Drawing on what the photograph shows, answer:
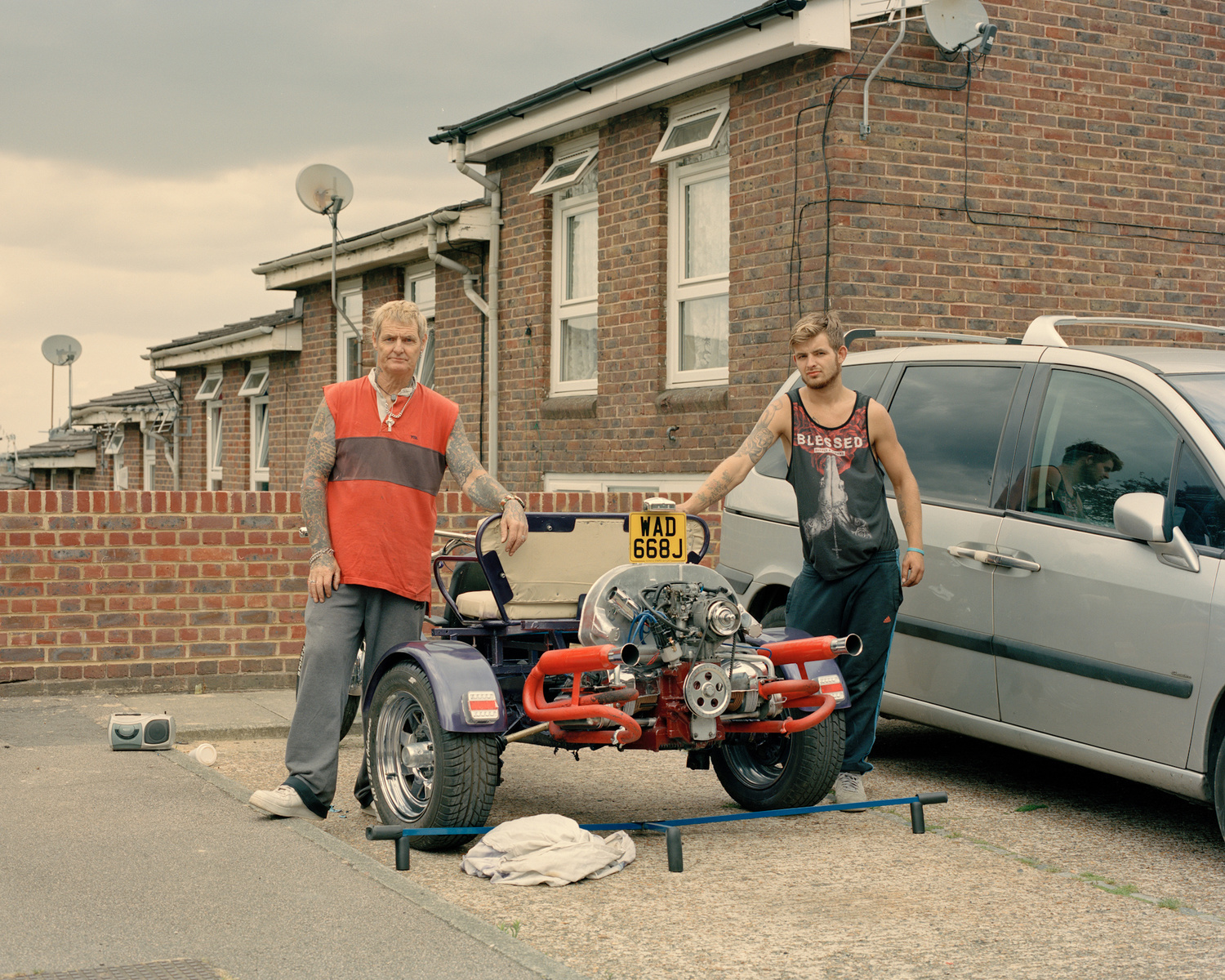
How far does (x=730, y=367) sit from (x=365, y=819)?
20.2ft

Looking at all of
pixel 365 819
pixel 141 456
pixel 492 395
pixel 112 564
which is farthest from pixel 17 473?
pixel 365 819

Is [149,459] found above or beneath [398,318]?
beneath

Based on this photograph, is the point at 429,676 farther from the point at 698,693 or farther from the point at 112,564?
the point at 112,564

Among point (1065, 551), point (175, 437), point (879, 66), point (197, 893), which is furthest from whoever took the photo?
point (175, 437)

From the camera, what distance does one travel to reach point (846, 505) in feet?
19.2

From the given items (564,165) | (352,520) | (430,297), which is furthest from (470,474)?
(430,297)

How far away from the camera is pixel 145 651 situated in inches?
359

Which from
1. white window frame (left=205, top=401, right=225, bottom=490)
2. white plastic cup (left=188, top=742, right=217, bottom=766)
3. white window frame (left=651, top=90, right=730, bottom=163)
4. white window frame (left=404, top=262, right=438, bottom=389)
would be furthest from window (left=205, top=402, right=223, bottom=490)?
white plastic cup (left=188, top=742, right=217, bottom=766)

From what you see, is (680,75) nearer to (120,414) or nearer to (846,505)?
(846,505)

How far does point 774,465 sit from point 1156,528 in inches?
94.6

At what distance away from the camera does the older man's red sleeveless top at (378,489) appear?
5582 mm

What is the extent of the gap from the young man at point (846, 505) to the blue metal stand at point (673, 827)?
Result: 38 cm

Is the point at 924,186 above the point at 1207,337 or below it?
above

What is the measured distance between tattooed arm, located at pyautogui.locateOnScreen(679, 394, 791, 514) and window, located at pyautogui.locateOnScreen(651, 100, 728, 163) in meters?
5.77
